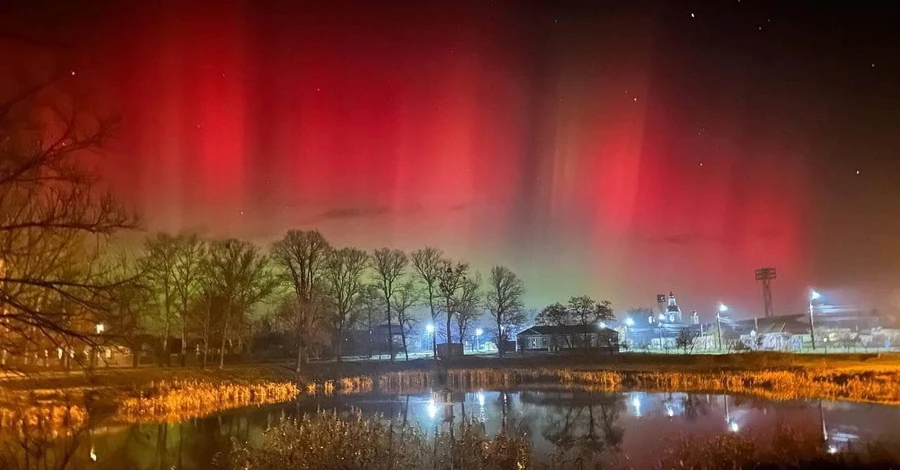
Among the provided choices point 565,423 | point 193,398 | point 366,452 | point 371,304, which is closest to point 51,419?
point 193,398

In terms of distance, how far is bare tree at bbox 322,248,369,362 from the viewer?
239ft

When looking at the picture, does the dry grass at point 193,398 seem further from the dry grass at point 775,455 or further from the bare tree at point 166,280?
the dry grass at point 775,455

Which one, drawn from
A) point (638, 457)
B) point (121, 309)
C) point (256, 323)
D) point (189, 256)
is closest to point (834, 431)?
point (638, 457)

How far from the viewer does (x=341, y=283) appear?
250 ft

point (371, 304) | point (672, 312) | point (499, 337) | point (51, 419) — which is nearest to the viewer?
point (51, 419)

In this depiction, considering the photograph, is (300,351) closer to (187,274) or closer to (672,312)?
(187,274)

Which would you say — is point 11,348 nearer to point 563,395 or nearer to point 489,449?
point 489,449

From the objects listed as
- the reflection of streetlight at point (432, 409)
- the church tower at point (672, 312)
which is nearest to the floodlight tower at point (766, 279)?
the church tower at point (672, 312)

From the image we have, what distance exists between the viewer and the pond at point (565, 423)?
74.4 ft

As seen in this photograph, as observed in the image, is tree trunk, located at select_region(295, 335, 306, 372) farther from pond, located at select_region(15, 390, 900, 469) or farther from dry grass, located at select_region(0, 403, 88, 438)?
dry grass, located at select_region(0, 403, 88, 438)

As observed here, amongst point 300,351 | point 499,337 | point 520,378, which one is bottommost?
point 520,378

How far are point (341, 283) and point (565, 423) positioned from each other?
163 ft

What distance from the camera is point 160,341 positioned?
66.2 m

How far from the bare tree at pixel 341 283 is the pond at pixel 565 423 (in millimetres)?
29908
